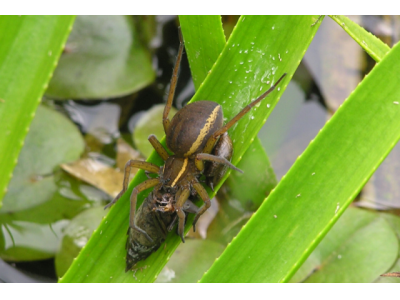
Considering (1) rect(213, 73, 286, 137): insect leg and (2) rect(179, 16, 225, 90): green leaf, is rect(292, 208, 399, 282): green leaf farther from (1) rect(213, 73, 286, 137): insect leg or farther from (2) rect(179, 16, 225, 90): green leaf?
(2) rect(179, 16, 225, 90): green leaf

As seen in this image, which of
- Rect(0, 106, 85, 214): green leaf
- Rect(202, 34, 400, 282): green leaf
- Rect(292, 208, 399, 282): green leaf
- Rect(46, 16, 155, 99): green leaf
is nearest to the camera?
Rect(202, 34, 400, 282): green leaf

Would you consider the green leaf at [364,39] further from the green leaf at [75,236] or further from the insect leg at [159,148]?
the green leaf at [75,236]

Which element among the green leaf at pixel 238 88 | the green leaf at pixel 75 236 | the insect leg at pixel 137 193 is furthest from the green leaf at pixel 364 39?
the green leaf at pixel 75 236

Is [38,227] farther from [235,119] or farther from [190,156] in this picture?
[235,119]

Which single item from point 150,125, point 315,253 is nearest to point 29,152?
point 150,125

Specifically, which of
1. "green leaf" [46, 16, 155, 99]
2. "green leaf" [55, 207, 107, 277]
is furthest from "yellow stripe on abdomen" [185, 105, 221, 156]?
"green leaf" [46, 16, 155, 99]

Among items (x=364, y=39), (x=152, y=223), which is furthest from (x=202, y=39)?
(x=152, y=223)
